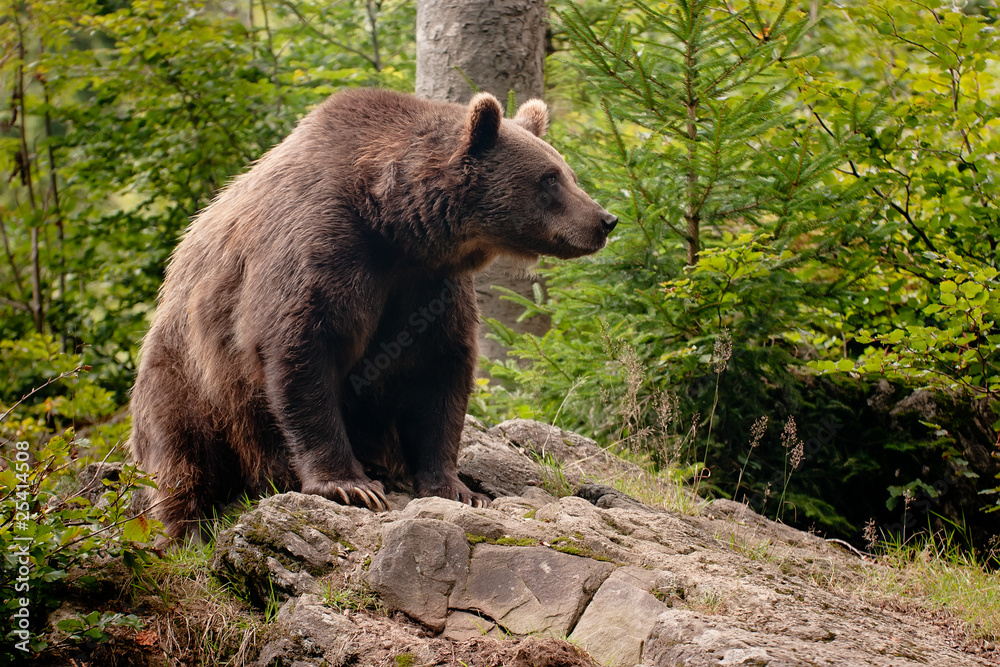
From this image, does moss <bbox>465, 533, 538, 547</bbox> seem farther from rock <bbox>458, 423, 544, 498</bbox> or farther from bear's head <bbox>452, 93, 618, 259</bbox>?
bear's head <bbox>452, 93, 618, 259</bbox>

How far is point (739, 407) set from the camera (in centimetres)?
530

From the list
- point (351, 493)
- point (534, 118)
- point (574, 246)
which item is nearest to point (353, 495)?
point (351, 493)

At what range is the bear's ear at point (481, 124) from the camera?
389cm

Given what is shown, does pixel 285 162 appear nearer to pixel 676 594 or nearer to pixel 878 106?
pixel 676 594

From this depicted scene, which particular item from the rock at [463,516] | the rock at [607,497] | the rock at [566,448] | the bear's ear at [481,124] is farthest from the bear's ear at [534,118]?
the rock at [463,516]

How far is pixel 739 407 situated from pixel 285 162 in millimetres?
3195

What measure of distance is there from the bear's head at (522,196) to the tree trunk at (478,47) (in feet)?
7.66

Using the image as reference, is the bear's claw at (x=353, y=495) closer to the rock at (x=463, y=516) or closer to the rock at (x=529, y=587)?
the rock at (x=463, y=516)

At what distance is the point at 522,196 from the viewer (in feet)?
13.3

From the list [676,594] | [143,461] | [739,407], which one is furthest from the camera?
[739,407]

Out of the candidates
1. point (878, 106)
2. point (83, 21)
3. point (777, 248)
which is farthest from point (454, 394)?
point (83, 21)
